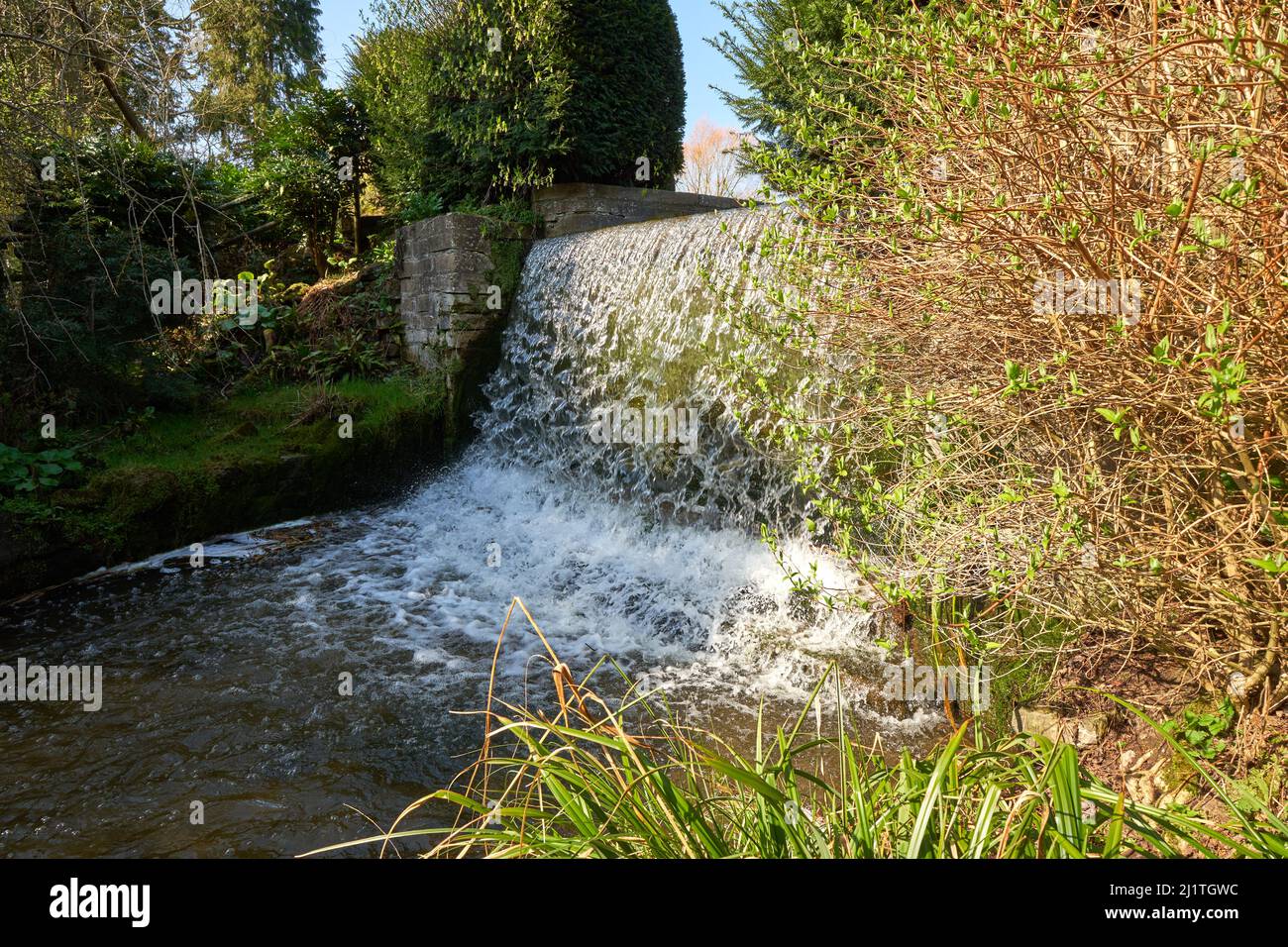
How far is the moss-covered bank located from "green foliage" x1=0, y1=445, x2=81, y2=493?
118 mm

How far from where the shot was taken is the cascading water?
3320 mm

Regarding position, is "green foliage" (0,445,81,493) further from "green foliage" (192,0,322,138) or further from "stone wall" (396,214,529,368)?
"green foliage" (192,0,322,138)

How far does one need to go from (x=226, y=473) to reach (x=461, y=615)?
3.02 metres

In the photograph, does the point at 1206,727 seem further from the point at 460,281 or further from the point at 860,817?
the point at 460,281

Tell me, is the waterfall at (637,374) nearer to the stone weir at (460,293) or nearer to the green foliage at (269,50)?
the stone weir at (460,293)

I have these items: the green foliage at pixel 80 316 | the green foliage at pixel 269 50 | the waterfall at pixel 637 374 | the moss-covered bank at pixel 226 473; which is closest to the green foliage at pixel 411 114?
the waterfall at pixel 637 374

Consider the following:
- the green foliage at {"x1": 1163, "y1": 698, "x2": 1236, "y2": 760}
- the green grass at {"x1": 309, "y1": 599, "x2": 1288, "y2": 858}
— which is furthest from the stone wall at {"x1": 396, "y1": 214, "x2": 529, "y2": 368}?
the green foliage at {"x1": 1163, "y1": 698, "x2": 1236, "y2": 760}

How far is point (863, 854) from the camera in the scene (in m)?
1.61

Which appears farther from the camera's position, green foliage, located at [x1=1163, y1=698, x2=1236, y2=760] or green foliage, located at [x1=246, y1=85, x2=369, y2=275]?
green foliage, located at [x1=246, y1=85, x2=369, y2=275]

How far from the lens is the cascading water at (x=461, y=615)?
3.32 metres

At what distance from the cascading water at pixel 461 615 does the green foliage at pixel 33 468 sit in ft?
2.98

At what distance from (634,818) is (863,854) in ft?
1.67

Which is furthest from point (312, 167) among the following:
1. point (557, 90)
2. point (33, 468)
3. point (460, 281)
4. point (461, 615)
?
point (461, 615)

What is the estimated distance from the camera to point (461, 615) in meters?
5.18
